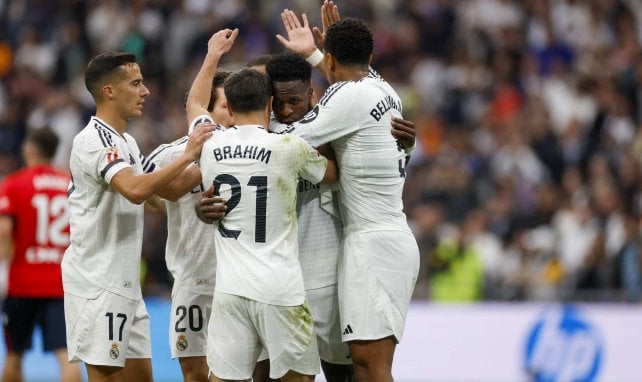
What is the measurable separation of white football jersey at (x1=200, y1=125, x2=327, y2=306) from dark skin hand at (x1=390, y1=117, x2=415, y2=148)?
27.3 inches

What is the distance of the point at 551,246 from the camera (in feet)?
46.5

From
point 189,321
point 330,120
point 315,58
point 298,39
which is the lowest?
point 189,321

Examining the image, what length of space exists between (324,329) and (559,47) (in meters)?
11.3

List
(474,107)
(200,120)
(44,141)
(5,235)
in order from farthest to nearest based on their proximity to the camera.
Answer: (474,107) < (44,141) < (5,235) < (200,120)

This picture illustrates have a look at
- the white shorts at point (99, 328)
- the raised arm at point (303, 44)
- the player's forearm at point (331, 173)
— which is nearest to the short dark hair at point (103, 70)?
the raised arm at point (303, 44)

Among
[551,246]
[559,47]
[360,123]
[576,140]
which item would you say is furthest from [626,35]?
[360,123]

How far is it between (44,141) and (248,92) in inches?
146

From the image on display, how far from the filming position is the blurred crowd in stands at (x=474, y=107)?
1402 cm

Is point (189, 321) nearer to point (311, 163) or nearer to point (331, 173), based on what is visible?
point (331, 173)

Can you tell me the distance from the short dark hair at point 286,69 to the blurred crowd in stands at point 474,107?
6.52 m

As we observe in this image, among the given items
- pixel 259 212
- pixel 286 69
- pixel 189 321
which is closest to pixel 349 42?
pixel 286 69

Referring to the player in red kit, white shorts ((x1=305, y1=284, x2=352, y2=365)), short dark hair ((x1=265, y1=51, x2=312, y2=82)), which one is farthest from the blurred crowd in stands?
short dark hair ((x1=265, y1=51, x2=312, y2=82))

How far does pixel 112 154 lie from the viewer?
282 inches

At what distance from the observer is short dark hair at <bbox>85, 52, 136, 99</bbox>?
7.43 m
